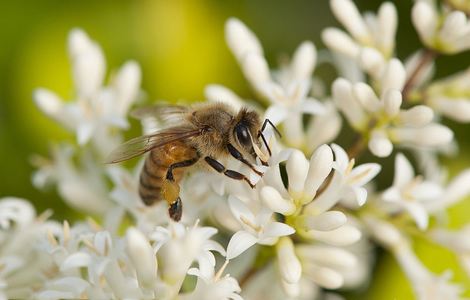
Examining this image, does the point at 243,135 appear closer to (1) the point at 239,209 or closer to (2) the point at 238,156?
(2) the point at 238,156

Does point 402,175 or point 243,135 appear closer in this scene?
point 243,135

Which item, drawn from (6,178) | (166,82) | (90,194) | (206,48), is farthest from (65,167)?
(206,48)

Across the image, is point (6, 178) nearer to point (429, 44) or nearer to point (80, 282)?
point (80, 282)

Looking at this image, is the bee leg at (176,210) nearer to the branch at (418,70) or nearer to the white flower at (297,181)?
the white flower at (297,181)

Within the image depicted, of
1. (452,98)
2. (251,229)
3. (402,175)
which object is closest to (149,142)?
(251,229)

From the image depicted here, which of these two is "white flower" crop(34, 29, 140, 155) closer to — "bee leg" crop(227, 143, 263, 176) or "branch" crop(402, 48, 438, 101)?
"bee leg" crop(227, 143, 263, 176)

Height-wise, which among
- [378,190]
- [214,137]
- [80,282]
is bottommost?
[378,190]

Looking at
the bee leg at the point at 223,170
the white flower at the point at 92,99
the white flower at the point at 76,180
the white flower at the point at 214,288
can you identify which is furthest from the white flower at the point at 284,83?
the white flower at the point at 76,180
